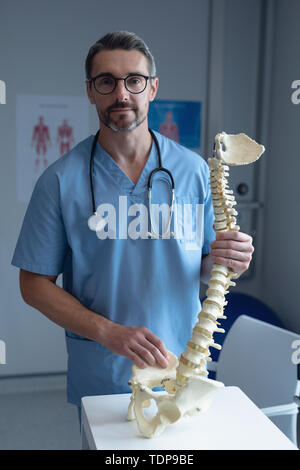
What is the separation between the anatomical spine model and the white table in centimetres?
3

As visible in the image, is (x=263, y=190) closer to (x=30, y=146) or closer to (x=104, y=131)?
(x=30, y=146)

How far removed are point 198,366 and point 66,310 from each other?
1.43ft

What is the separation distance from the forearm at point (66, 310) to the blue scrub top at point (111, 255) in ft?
0.19

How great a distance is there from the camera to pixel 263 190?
306 cm

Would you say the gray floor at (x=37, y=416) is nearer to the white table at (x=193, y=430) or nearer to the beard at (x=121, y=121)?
the white table at (x=193, y=430)

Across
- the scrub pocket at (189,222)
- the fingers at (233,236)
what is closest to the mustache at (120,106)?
the scrub pocket at (189,222)

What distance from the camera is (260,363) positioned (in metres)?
1.80

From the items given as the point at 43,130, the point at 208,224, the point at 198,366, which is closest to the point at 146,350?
the point at 198,366

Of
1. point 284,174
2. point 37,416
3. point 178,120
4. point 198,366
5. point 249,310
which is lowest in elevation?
point 37,416

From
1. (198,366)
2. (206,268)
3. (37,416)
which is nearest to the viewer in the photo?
(198,366)

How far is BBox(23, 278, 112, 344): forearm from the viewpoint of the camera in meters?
1.26

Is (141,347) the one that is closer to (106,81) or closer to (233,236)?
(233,236)
